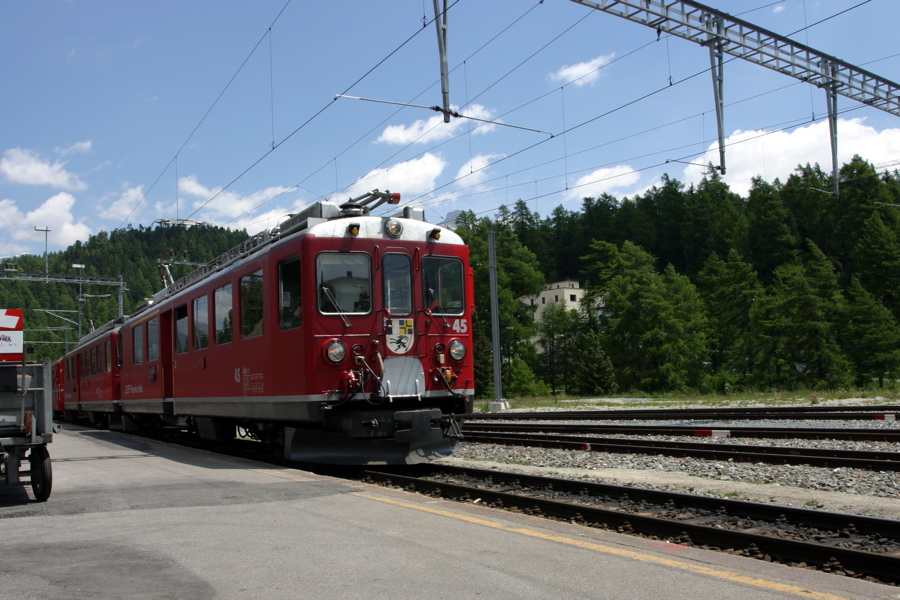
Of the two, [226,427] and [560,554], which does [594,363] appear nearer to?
[226,427]

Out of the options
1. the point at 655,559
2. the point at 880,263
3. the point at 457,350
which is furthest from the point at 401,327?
the point at 880,263

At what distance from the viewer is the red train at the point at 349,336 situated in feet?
32.9

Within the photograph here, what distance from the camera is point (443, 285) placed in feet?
36.7

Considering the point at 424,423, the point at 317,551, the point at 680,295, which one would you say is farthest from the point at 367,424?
the point at 680,295

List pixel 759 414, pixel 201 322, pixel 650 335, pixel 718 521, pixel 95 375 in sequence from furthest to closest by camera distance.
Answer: pixel 650 335 → pixel 95 375 → pixel 759 414 → pixel 201 322 → pixel 718 521

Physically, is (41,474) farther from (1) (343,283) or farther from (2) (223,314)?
(2) (223,314)

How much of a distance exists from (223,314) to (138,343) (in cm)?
684

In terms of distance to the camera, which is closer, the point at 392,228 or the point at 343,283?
the point at 343,283

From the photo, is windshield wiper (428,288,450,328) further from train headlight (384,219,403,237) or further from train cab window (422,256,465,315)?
train headlight (384,219,403,237)

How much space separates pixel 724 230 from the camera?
8638 cm

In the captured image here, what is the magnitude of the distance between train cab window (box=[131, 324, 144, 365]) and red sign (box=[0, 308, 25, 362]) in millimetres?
9362

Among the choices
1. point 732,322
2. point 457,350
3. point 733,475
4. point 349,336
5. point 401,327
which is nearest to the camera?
point 733,475

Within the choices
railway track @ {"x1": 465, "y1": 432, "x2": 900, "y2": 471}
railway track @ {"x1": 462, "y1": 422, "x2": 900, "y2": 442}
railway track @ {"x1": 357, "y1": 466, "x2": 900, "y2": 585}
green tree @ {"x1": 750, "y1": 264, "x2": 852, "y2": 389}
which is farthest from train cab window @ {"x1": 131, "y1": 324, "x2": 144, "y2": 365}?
green tree @ {"x1": 750, "y1": 264, "x2": 852, "y2": 389}

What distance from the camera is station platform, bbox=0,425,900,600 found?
14.9ft
